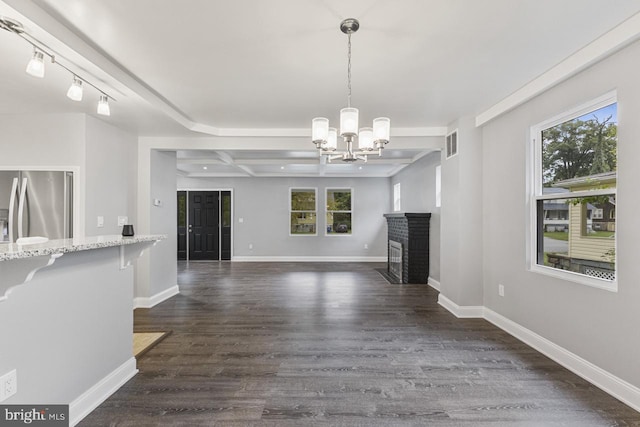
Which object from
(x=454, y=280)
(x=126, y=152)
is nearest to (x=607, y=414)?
(x=454, y=280)

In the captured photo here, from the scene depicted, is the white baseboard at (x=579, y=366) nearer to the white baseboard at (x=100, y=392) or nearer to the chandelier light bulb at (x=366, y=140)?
the chandelier light bulb at (x=366, y=140)

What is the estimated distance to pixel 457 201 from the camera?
13.0 ft

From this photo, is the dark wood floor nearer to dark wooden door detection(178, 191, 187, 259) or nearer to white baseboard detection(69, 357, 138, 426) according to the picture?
white baseboard detection(69, 357, 138, 426)

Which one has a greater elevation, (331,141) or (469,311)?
(331,141)

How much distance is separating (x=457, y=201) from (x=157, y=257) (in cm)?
416

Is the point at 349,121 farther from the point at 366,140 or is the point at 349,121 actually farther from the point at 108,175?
the point at 108,175

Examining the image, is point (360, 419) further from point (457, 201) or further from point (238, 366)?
point (457, 201)

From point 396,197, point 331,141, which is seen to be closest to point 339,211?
point 396,197

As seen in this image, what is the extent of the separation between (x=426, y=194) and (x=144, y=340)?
198 inches

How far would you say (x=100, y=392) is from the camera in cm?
212

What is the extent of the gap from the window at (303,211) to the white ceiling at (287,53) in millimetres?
5020

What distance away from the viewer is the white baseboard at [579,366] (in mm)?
2106

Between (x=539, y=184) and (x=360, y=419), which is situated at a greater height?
(x=539, y=184)

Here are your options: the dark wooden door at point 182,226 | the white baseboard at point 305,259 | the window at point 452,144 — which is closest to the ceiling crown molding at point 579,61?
the window at point 452,144
